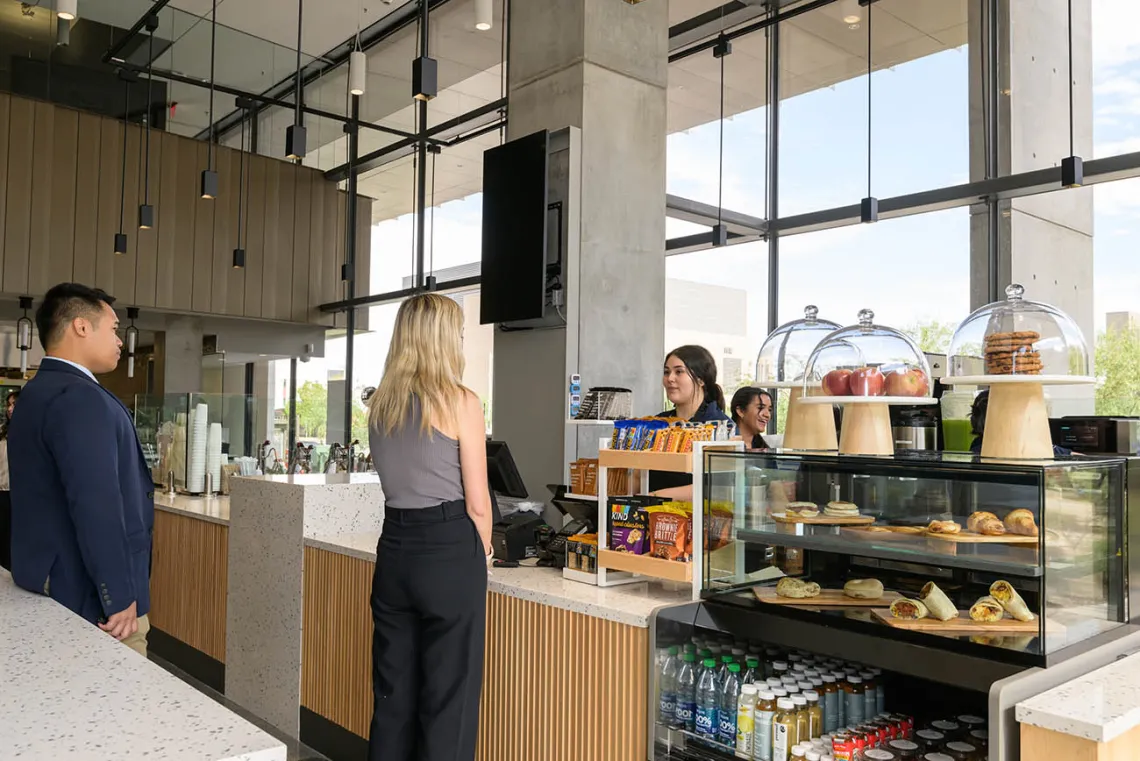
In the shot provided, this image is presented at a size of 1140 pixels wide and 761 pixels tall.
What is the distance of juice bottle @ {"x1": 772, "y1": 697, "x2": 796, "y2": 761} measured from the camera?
2.01 m

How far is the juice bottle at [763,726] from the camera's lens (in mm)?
2043

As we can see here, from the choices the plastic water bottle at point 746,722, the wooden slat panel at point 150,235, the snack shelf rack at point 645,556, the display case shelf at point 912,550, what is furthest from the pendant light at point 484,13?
the wooden slat panel at point 150,235

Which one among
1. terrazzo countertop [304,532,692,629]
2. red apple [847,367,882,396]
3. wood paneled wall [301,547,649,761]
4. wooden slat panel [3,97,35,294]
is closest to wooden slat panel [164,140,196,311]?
wooden slat panel [3,97,35,294]

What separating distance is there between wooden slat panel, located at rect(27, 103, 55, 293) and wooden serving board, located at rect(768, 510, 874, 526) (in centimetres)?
790

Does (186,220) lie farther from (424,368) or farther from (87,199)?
(424,368)

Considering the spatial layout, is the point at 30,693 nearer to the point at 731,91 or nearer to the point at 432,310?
the point at 432,310

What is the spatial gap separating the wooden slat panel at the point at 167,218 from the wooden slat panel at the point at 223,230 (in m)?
0.42

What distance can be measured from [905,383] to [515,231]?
3350 millimetres

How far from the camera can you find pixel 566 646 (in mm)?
2479

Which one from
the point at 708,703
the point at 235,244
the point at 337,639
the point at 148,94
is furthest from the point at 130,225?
the point at 708,703

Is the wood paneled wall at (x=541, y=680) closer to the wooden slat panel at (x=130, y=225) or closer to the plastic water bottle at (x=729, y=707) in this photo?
the plastic water bottle at (x=729, y=707)

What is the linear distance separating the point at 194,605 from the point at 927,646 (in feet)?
13.6

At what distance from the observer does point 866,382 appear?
2.09m

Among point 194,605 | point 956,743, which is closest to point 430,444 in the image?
point 956,743
